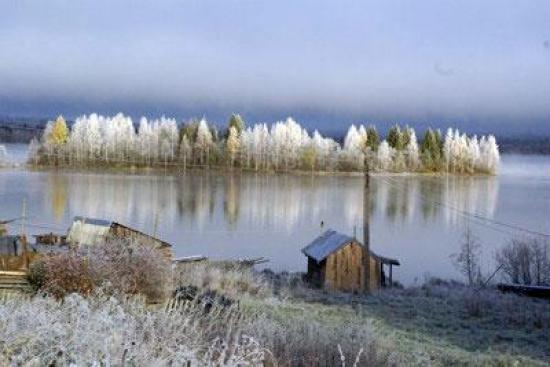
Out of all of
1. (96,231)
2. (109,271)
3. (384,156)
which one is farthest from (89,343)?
(384,156)

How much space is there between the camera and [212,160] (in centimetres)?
10719

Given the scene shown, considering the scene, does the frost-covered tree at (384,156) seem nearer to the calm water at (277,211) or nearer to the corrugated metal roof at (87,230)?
the calm water at (277,211)

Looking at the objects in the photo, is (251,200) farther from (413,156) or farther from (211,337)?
(211,337)

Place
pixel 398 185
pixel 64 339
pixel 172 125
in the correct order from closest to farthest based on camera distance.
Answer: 1. pixel 64 339
2. pixel 398 185
3. pixel 172 125

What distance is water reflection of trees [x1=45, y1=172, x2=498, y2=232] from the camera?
51656 mm

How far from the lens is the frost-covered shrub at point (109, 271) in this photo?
12.0m

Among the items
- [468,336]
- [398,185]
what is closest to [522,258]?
[468,336]

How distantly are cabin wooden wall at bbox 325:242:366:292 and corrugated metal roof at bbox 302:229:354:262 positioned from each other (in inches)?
8.8

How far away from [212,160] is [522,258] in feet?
246

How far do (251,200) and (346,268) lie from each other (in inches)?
1295

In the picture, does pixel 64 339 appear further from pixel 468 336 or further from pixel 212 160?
pixel 212 160

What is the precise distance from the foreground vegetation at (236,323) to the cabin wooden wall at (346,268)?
1582 mm

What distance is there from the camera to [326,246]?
31.5m

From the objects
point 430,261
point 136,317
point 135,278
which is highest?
point 136,317
